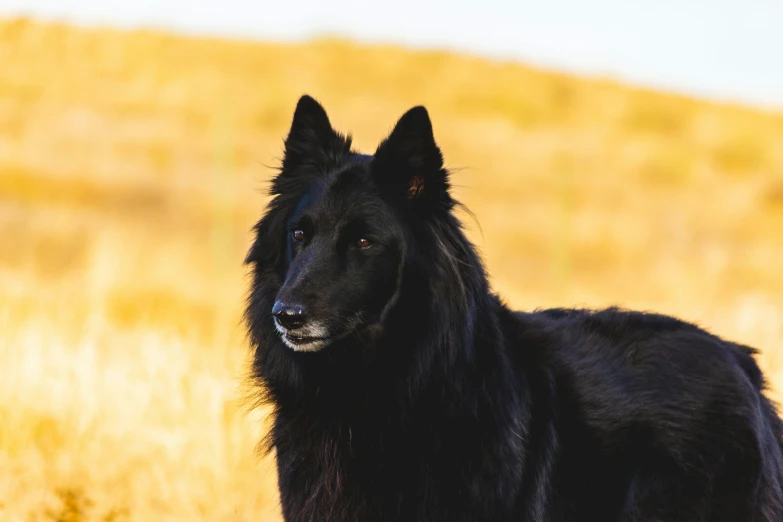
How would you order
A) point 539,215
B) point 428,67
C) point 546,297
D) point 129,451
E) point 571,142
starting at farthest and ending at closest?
1. point 428,67
2. point 571,142
3. point 539,215
4. point 546,297
5. point 129,451

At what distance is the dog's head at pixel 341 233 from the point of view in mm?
3768

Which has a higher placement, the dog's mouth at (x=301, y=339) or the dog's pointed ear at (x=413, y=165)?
the dog's pointed ear at (x=413, y=165)

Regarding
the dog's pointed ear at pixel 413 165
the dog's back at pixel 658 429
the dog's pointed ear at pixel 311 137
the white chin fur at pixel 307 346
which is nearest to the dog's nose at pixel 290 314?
the white chin fur at pixel 307 346

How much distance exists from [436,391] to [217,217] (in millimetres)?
13856

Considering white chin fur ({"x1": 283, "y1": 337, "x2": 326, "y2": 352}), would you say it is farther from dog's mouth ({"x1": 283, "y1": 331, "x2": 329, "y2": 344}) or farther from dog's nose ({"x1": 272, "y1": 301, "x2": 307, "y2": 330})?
dog's nose ({"x1": 272, "y1": 301, "x2": 307, "y2": 330})

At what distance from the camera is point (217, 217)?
56.4 ft

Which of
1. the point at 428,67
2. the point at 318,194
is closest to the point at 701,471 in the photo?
the point at 318,194

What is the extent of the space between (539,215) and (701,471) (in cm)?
3030

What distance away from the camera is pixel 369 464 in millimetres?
3844

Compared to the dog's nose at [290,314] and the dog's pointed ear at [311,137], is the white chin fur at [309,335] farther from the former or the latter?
the dog's pointed ear at [311,137]

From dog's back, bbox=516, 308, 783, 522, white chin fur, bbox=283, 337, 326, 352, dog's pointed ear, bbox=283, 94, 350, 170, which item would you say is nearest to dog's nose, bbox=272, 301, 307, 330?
white chin fur, bbox=283, 337, 326, 352

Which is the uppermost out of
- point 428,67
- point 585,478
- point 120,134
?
point 428,67

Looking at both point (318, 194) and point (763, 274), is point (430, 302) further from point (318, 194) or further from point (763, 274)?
point (763, 274)

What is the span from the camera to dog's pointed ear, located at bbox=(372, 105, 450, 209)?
12.9ft
